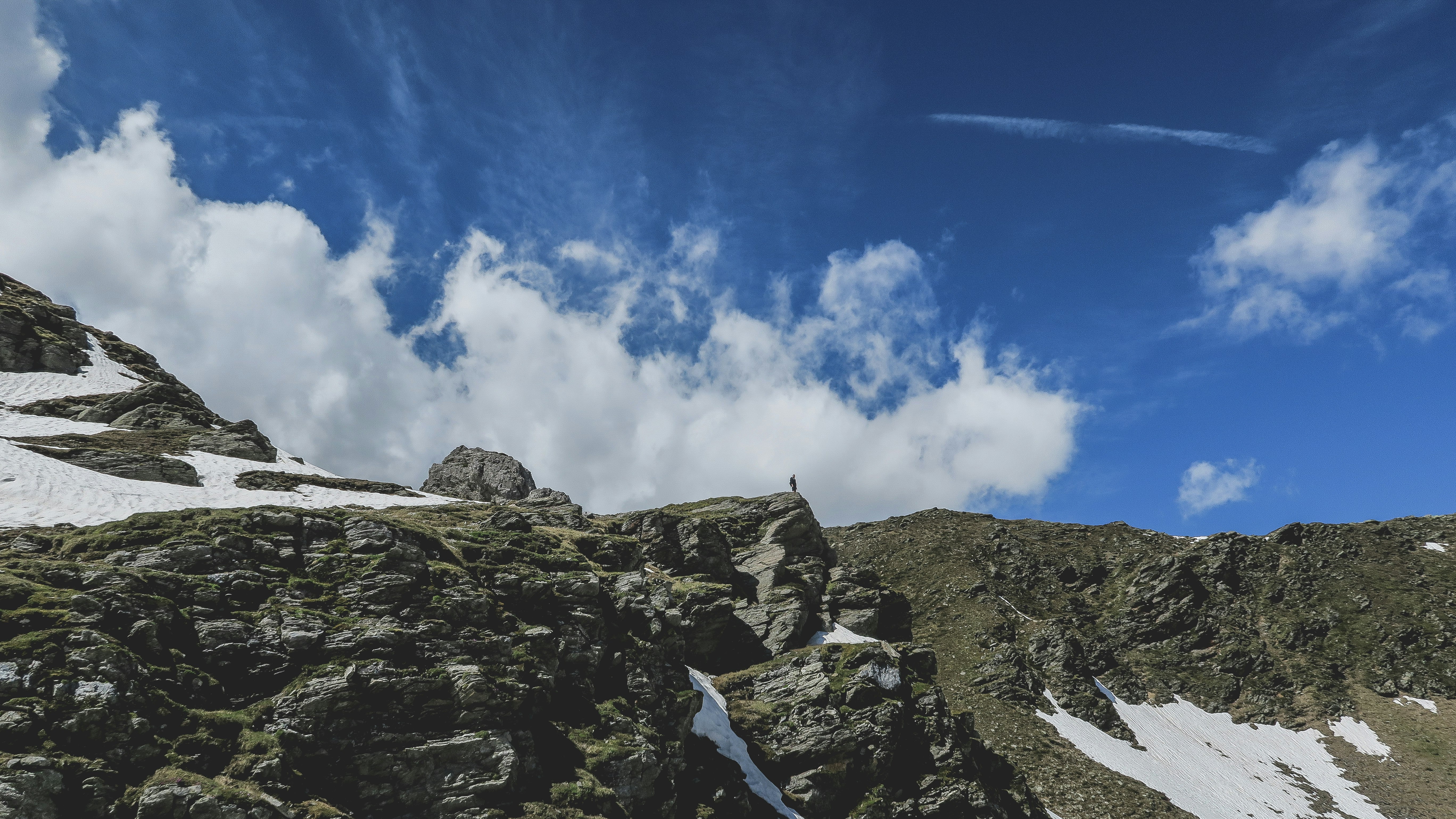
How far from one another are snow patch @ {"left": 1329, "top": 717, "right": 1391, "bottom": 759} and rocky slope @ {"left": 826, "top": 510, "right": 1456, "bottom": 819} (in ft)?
0.75

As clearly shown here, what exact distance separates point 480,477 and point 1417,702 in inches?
4660

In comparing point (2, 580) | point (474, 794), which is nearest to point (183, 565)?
point (2, 580)

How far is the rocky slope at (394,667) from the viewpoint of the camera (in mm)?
19828

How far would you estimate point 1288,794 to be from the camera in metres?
69.1

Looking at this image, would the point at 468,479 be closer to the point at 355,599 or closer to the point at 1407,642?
the point at 355,599

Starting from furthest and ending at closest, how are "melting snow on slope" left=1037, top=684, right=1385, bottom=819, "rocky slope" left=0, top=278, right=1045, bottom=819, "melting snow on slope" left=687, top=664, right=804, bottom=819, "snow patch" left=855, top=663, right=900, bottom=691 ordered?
1. "melting snow on slope" left=1037, top=684, right=1385, bottom=819
2. "snow patch" left=855, top=663, right=900, bottom=691
3. "melting snow on slope" left=687, top=664, right=804, bottom=819
4. "rocky slope" left=0, top=278, right=1045, bottom=819

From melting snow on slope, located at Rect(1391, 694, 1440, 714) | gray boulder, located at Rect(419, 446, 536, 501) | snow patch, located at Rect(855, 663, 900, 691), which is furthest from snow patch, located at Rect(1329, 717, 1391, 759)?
gray boulder, located at Rect(419, 446, 536, 501)

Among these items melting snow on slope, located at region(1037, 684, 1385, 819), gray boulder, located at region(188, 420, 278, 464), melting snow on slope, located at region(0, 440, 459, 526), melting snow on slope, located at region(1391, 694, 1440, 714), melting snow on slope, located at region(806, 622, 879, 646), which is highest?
gray boulder, located at region(188, 420, 278, 464)

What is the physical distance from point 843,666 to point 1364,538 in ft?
365

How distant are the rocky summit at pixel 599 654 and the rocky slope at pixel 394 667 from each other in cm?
13

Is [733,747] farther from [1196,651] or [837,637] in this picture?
[1196,651]

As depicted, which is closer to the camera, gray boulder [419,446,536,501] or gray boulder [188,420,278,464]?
gray boulder [188,420,278,464]

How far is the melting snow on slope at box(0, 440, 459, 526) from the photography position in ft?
112

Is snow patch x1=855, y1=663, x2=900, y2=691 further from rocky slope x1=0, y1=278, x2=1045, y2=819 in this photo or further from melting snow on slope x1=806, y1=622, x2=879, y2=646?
melting snow on slope x1=806, y1=622, x2=879, y2=646
